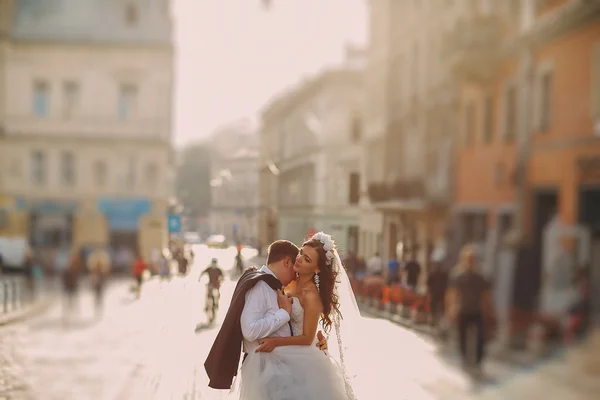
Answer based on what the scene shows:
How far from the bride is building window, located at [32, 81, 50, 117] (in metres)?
23.2

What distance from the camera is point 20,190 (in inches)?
1019

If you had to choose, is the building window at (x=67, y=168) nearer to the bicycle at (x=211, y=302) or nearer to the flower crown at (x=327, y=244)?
the bicycle at (x=211, y=302)

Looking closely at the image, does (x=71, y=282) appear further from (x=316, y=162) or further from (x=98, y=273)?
(x=316, y=162)

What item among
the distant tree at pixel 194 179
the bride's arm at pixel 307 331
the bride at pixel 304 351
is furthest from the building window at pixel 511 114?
the bride's arm at pixel 307 331

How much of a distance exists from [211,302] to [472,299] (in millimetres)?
7600

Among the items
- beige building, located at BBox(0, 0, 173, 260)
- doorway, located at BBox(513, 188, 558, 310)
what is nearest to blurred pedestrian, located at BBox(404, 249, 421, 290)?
doorway, located at BBox(513, 188, 558, 310)

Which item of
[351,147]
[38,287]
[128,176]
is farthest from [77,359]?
[128,176]

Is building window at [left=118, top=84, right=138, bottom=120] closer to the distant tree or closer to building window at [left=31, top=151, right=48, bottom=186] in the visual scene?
building window at [left=31, top=151, right=48, bottom=186]

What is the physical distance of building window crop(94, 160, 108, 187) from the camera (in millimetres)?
26266

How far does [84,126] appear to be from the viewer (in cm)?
2659

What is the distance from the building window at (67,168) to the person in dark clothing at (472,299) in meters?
17.0

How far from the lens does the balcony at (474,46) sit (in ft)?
51.5

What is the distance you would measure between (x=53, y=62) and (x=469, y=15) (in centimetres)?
1618

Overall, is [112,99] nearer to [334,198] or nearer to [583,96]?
[334,198]
